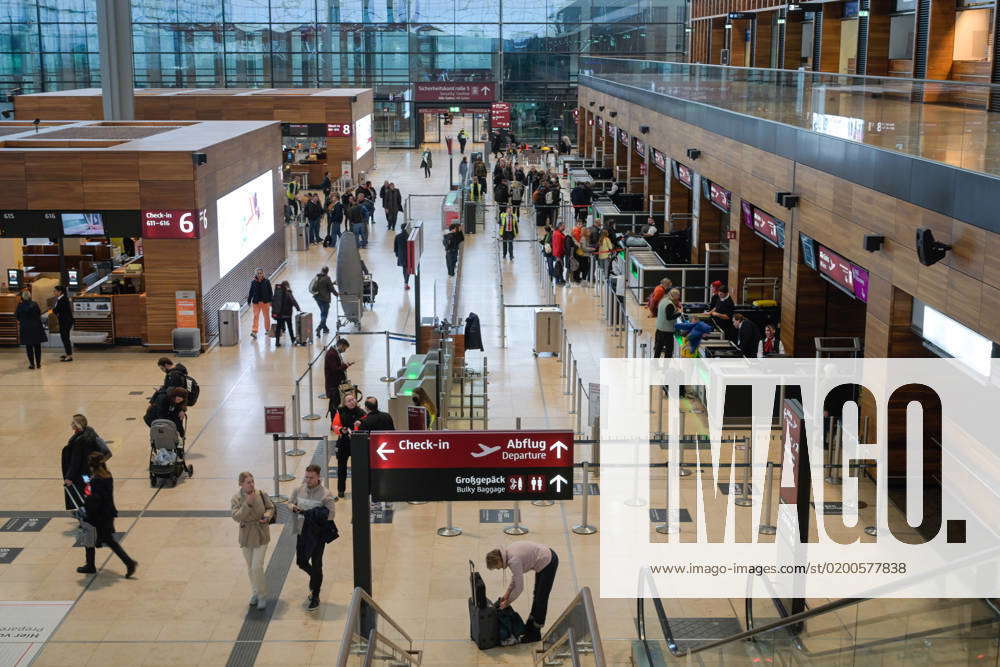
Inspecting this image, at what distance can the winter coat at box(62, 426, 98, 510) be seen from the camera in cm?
1159

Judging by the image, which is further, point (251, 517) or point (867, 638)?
point (251, 517)

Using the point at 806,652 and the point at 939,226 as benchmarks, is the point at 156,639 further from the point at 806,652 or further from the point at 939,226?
the point at 939,226

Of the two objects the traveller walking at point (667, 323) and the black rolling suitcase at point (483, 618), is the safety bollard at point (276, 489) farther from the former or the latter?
the traveller walking at point (667, 323)

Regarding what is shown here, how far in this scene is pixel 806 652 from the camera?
7184 mm

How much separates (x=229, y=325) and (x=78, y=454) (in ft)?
30.8

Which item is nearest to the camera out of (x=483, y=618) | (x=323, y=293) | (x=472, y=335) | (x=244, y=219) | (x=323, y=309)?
(x=483, y=618)

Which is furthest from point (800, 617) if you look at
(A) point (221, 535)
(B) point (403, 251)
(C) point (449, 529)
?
(B) point (403, 251)

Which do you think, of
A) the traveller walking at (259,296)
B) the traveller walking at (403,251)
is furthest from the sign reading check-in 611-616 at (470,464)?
the traveller walking at (403,251)

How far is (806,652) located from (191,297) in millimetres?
15223

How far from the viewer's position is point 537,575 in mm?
10000

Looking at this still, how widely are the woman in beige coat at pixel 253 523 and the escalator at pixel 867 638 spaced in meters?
3.90

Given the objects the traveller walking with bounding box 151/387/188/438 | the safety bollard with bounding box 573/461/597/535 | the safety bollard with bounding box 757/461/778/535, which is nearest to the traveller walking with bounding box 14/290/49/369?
the traveller walking with bounding box 151/387/188/438

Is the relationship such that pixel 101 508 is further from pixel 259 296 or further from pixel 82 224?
pixel 259 296

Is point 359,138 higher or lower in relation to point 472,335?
higher
